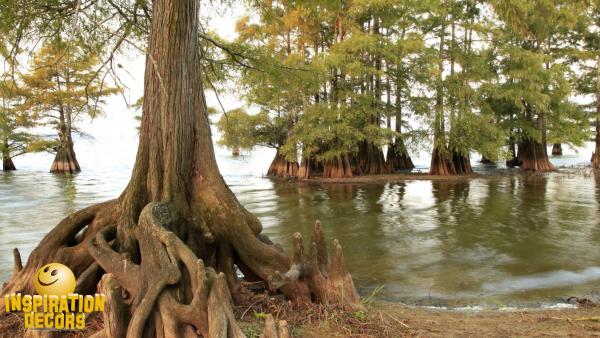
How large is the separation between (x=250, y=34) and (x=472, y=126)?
10.4 metres

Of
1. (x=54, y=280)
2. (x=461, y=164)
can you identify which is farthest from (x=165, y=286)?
(x=461, y=164)

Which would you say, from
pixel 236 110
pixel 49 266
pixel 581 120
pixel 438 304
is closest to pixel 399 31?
pixel 236 110

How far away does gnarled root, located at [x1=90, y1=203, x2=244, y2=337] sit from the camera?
3.18m

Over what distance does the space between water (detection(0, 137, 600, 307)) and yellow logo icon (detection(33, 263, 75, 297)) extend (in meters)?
1.69

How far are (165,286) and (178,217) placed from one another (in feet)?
3.04

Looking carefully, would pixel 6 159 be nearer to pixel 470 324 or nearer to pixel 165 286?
pixel 165 286

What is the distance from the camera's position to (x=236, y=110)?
2294 cm

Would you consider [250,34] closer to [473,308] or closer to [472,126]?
[472,126]

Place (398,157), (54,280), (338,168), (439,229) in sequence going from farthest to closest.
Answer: (398,157) < (338,168) < (439,229) < (54,280)

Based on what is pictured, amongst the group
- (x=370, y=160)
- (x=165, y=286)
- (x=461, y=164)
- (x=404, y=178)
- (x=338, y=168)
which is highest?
(x=370, y=160)

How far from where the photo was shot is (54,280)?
Result: 392cm

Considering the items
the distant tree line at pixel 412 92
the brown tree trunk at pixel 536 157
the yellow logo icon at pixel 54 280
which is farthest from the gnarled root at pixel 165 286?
the brown tree trunk at pixel 536 157

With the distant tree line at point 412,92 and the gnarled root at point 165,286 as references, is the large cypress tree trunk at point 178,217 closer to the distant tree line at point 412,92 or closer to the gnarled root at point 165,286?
the gnarled root at point 165,286

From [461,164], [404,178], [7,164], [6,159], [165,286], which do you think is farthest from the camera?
[7,164]
